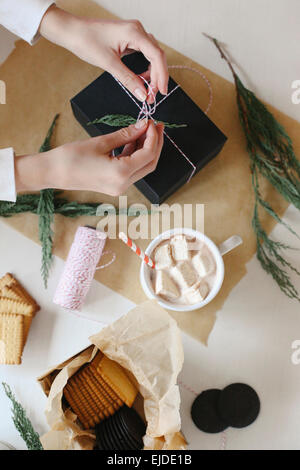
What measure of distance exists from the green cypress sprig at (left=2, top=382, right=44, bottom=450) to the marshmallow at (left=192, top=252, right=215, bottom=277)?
54cm

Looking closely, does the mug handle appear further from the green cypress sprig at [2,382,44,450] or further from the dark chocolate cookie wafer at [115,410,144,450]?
the green cypress sprig at [2,382,44,450]

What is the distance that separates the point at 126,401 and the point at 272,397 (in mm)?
370

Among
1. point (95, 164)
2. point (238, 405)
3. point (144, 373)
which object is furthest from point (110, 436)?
point (95, 164)

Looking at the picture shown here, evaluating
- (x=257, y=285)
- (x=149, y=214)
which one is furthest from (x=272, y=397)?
(x=149, y=214)

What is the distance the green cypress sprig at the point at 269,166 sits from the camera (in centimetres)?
103

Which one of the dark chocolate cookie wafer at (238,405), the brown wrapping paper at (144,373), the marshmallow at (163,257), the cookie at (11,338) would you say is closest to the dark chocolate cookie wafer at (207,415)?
the dark chocolate cookie wafer at (238,405)

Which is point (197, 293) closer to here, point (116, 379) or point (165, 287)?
point (165, 287)

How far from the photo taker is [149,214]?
3.51ft

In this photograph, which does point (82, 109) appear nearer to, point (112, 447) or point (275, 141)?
point (275, 141)

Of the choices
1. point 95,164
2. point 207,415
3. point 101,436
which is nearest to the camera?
point 95,164

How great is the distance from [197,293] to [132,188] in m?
0.32

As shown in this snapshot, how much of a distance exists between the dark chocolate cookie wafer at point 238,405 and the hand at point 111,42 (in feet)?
2.34

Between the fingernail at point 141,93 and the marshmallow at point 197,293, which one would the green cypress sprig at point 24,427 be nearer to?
the marshmallow at point 197,293

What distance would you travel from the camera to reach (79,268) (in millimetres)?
990
